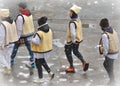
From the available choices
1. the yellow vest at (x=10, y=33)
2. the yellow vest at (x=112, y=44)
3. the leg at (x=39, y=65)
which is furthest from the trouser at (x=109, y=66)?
the yellow vest at (x=10, y=33)

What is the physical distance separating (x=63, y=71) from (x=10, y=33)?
5.77 ft

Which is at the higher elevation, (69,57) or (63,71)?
(69,57)

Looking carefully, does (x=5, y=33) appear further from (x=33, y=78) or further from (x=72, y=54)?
(x=72, y=54)

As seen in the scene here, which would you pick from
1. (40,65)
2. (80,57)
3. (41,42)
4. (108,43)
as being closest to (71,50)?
(80,57)

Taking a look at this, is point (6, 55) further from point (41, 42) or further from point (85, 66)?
point (85, 66)

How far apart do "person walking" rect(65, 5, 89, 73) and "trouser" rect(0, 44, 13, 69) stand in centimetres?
149

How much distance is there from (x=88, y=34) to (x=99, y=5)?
372cm

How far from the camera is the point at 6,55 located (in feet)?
42.3

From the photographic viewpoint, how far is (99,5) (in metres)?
19.8

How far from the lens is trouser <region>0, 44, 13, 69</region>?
42.0 feet

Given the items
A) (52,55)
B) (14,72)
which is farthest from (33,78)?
(52,55)

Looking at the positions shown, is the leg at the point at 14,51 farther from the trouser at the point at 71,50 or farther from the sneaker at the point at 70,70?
the sneaker at the point at 70,70

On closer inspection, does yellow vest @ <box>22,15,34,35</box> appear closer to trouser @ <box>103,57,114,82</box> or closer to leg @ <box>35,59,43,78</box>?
leg @ <box>35,59,43,78</box>

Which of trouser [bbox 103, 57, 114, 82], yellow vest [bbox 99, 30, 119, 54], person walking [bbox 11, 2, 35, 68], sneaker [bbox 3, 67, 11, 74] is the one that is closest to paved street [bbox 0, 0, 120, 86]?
sneaker [bbox 3, 67, 11, 74]
